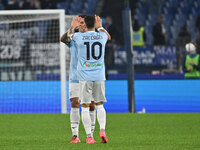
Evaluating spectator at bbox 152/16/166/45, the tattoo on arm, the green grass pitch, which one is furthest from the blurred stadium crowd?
the tattoo on arm

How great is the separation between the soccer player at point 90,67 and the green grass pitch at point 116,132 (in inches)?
21.0

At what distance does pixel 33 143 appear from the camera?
851 centimetres

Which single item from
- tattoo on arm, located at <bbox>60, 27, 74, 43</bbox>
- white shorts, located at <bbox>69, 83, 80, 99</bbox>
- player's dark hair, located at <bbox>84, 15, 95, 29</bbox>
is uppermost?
player's dark hair, located at <bbox>84, 15, 95, 29</bbox>

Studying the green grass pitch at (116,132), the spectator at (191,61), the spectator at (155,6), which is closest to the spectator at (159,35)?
the spectator at (155,6)

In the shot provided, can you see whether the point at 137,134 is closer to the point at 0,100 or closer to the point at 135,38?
the point at 0,100

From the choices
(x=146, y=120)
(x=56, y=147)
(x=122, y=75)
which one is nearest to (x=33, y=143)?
(x=56, y=147)

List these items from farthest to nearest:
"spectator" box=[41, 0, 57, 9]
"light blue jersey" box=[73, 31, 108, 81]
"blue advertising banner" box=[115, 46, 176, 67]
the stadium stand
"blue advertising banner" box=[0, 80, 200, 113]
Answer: the stadium stand < "spectator" box=[41, 0, 57, 9] < "blue advertising banner" box=[115, 46, 176, 67] < "blue advertising banner" box=[0, 80, 200, 113] < "light blue jersey" box=[73, 31, 108, 81]

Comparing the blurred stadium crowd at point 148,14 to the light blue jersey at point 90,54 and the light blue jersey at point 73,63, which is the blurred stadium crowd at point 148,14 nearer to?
the light blue jersey at point 73,63

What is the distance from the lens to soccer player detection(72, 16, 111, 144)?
804cm

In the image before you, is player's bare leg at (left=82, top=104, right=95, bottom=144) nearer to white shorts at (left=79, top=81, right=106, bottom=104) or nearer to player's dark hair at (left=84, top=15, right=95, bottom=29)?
white shorts at (left=79, top=81, right=106, bottom=104)

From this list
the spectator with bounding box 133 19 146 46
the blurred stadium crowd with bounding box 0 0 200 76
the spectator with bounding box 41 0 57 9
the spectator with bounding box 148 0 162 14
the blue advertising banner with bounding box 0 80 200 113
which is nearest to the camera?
the blue advertising banner with bounding box 0 80 200 113

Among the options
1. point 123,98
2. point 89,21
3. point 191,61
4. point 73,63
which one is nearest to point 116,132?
point 73,63

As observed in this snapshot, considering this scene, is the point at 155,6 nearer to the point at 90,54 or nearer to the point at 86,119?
the point at 90,54

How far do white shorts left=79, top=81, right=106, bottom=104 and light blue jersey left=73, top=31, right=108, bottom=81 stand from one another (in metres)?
0.07
